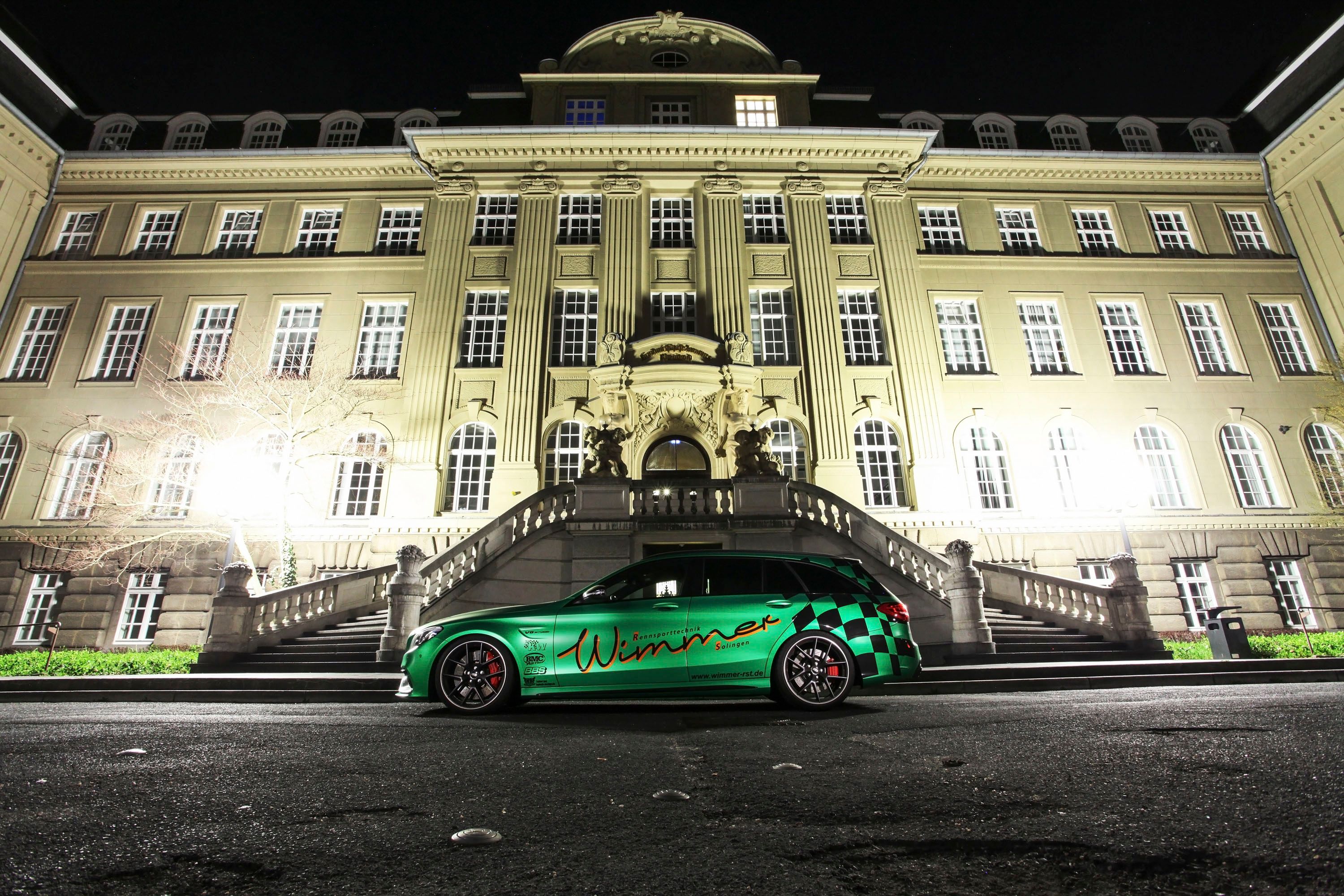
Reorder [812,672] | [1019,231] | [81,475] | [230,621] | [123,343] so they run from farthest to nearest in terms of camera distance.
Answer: [1019,231]
[123,343]
[81,475]
[230,621]
[812,672]

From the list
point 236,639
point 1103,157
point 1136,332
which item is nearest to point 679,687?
point 236,639

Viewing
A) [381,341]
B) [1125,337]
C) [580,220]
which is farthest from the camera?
[580,220]

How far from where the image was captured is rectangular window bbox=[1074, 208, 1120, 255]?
24078 millimetres

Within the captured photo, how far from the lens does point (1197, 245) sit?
24328 millimetres

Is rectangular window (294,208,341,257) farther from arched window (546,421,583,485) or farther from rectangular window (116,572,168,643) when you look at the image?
rectangular window (116,572,168,643)

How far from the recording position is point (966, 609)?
490 inches

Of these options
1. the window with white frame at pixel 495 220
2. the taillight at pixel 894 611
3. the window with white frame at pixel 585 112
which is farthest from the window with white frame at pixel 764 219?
the taillight at pixel 894 611

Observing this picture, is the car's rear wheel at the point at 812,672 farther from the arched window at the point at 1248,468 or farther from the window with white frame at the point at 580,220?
the arched window at the point at 1248,468

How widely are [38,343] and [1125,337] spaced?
38169mm

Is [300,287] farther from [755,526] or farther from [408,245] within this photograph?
[755,526]

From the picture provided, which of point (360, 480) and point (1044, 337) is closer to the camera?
point (360, 480)

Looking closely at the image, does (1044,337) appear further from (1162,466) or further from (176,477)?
(176,477)

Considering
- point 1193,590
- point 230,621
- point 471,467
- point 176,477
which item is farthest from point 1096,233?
point 176,477

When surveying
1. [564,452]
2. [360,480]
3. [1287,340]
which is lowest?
[360,480]
